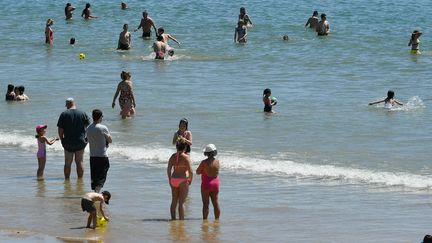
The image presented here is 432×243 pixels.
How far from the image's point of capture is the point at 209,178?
49.2ft

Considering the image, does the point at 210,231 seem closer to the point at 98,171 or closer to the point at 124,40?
the point at 98,171

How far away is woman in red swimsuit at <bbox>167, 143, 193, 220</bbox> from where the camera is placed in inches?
585

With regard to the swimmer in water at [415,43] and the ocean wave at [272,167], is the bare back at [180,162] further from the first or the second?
the swimmer in water at [415,43]

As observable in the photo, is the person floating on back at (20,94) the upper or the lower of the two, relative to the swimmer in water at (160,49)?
lower

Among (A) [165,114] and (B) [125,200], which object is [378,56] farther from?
(B) [125,200]

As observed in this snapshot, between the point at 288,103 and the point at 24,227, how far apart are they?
13.9m

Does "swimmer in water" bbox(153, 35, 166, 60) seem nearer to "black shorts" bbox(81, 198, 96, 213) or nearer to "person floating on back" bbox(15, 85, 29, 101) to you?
"person floating on back" bbox(15, 85, 29, 101)

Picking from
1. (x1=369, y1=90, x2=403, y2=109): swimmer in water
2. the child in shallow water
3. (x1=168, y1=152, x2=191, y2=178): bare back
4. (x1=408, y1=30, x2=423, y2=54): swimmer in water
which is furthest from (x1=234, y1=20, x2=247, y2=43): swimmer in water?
(x1=168, y1=152, x2=191, y2=178): bare back

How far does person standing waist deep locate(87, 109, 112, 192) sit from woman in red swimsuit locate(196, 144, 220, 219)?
1912mm

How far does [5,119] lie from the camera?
25.9m

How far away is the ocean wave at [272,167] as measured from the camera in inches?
746

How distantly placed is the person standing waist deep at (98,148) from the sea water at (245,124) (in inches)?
18.3

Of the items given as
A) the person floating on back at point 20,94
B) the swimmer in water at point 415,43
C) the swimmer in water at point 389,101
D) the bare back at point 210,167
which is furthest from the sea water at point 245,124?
the bare back at point 210,167

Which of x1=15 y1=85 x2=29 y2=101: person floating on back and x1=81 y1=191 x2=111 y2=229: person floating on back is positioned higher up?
x1=15 y1=85 x2=29 y2=101: person floating on back
